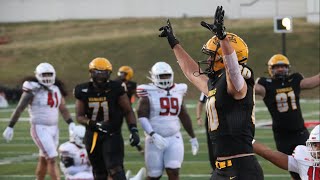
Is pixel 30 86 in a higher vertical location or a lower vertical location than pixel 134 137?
higher

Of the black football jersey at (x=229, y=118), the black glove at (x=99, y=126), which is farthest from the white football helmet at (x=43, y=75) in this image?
the black football jersey at (x=229, y=118)

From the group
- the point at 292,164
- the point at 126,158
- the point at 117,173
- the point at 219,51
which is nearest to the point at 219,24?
the point at 219,51

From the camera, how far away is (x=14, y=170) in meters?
13.9

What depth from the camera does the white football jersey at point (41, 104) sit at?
12547 mm

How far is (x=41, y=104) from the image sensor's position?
12.6 meters

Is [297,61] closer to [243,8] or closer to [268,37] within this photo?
[268,37]

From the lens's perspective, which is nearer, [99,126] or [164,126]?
[99,126]

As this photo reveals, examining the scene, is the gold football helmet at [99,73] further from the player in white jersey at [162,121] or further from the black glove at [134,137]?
the player in white jersey at [162,121]

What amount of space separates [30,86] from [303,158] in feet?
19.3

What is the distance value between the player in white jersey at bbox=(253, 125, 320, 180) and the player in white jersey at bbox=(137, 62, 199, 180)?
138 inches

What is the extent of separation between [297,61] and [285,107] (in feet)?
72.0

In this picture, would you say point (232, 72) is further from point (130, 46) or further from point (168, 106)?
point (130, 46)

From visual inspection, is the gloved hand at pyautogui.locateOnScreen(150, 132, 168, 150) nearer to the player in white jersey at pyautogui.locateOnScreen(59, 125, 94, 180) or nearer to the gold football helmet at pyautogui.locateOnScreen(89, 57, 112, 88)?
the gold football helmet at pyautogui.locateOnScreen(89, 57, 112, 88)

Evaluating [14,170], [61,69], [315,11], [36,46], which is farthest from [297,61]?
[14,170]
